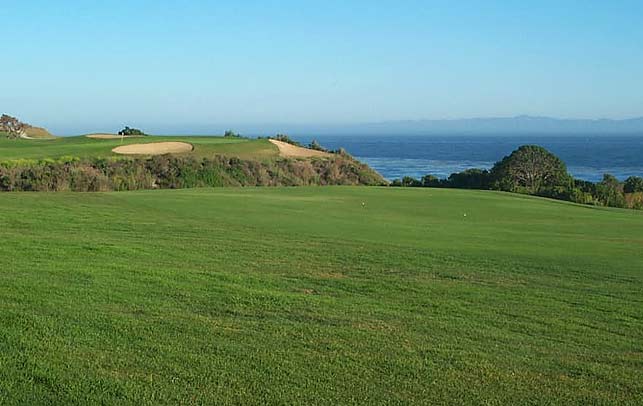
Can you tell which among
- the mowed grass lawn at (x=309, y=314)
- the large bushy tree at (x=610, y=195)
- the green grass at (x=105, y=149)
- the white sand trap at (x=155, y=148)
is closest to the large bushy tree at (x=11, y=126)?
the green grass at (x=105, y=149)

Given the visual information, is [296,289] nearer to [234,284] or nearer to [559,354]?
[234,284]

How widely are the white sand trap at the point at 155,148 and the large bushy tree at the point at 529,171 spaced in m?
Answer: 22.5

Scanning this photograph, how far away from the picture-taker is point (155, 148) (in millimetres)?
58250

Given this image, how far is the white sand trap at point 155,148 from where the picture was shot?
181ft

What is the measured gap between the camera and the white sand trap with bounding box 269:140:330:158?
6060 cm

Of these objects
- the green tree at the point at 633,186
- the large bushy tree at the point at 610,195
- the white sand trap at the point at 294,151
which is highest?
the white sand trap at the point at 294,151

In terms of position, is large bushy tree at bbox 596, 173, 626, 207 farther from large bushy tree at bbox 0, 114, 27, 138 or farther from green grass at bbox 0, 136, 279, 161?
large bushy tree at bbox 0, 114, 27, 138

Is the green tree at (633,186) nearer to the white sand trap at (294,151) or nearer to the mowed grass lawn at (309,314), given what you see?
the white sand trap at (294,151)

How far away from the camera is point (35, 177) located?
1567 inches

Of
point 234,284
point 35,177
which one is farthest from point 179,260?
point 35,177

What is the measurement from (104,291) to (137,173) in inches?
1462

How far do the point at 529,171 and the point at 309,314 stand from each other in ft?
150

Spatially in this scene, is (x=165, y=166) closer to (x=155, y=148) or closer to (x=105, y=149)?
(x=105, y=149)

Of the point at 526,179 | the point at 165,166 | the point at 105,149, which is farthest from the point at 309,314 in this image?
the point at 105,149
